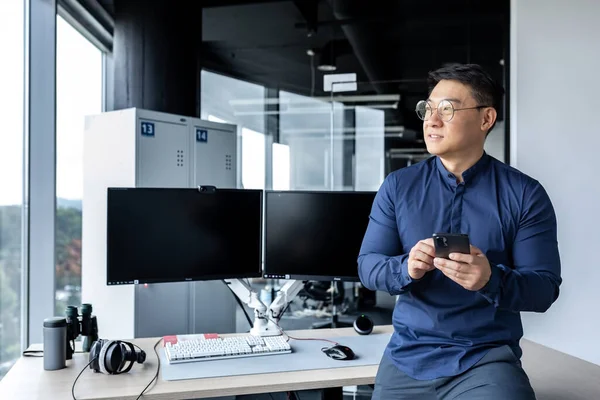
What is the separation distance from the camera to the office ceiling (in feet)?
13.0

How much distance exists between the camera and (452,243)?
4.28ft

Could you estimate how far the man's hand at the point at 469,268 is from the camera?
1.29 meters

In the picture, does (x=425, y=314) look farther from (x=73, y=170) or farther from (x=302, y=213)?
(x=73, y=170)

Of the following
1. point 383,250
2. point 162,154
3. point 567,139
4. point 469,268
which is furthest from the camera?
point 162,154

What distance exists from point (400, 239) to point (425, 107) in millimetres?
435

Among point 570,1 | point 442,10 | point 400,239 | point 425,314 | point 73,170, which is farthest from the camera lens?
point 442,10

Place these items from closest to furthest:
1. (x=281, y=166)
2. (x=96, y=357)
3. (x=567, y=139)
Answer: (x=96, y=357) < (x=567, y=139) < (x=281, y=166)

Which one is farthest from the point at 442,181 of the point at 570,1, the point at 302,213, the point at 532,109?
the point at 570,1

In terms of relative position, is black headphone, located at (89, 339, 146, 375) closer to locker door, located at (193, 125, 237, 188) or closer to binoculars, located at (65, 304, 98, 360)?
binoculars, located at (65, 304, 98, 360)

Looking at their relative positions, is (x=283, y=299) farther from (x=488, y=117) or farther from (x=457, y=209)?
(x=488, y=117)

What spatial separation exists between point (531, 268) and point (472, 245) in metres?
0.19

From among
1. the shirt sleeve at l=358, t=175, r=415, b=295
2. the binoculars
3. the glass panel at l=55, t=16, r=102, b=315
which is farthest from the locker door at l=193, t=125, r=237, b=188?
the shirt sleeve at l=358, t=175, r=415, b=295

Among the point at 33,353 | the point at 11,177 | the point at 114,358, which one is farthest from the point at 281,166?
the point at 114,358

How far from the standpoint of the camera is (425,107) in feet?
5.25
